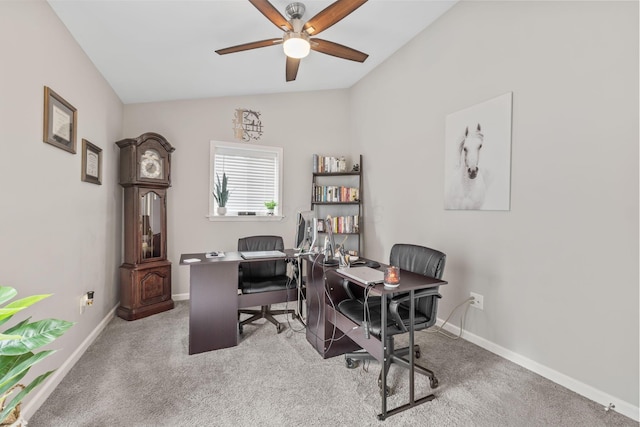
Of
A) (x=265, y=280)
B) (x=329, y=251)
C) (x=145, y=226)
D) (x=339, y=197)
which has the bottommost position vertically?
(x=265, y=280)

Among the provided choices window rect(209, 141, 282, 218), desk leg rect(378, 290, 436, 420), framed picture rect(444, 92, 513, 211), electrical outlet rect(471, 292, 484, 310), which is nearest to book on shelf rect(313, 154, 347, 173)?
window rect(209, 141, 282, 218)

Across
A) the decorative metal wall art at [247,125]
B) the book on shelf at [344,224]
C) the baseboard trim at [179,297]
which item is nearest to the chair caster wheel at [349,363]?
the book on shelf at [344,224]

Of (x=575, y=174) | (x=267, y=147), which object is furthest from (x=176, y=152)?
(x=575, y=174)

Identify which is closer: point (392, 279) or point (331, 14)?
point (392, 279)

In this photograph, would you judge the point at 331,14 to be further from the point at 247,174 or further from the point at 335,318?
the point at 247,174

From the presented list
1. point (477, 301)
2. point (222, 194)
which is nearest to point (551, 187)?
point (477, 301)

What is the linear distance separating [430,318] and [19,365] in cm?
203

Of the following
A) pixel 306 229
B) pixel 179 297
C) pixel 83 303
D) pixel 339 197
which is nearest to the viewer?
pixel 83 303

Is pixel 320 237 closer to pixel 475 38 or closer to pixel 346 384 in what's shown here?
pixel 346 384

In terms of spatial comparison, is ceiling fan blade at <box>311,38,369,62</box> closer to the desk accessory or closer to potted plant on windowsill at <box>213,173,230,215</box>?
the desk accessory

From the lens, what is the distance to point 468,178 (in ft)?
8.59

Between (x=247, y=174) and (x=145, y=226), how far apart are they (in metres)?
1.41

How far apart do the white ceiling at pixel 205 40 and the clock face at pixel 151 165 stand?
72 cm

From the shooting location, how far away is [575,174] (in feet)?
6.31
